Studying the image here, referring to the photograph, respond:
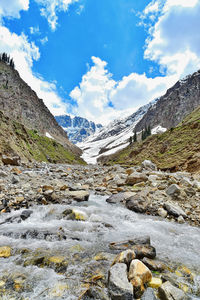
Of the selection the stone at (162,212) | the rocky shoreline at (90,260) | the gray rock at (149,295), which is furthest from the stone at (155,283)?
the stone at (162,212)

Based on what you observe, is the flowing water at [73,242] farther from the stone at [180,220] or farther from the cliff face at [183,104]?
the cliff face at [183,104]

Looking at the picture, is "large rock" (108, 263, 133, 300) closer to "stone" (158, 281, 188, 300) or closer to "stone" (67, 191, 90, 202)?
"stone" (158, 281, 188, 300)

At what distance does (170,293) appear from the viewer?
11.4 ft

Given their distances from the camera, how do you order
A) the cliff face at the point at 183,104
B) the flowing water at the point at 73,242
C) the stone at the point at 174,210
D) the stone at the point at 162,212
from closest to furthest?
the flowing water at the point at 73,242 → the stone at the point at 174,210 → the stone at the point at 162,212 → the cliff face at the point at 183,104

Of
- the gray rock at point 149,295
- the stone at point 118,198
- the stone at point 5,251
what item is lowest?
the stone at point 5,251

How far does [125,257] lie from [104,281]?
89 cm

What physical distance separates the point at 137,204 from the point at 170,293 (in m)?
6.55

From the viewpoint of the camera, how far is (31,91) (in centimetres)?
10406

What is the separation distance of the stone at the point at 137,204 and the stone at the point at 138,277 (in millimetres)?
5755

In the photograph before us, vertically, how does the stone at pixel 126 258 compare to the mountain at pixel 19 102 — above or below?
below

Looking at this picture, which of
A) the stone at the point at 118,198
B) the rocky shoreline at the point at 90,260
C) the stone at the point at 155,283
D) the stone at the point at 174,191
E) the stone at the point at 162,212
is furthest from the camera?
the stone at the point at 118,198

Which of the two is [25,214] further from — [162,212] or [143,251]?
[162,212]

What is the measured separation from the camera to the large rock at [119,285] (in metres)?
3.40

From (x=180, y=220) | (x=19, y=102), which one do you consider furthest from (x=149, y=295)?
(x=19, y=102)
